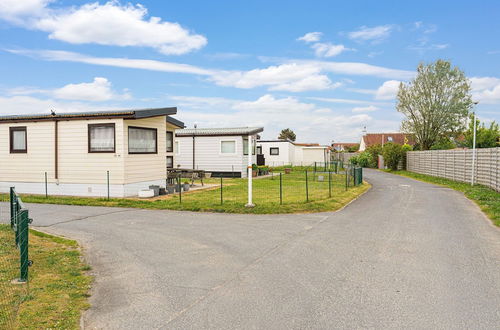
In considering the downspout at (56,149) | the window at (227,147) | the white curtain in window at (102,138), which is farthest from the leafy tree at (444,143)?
the downspout at (56,149)

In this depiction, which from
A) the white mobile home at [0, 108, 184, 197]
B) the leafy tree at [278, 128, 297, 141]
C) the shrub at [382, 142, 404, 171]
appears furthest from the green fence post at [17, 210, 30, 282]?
the leafy tree at [278, 128, 297, 141]

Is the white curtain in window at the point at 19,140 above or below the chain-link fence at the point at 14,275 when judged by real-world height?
above

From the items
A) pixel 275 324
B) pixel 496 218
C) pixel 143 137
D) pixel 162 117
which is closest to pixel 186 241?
pixel 275 324

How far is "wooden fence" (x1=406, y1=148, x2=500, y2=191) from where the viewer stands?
1965 cm

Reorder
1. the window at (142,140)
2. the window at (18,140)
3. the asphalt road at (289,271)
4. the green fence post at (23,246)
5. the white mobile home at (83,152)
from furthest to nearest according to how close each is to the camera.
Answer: the window at (18,140)
the window at (142,140)
the white mobile home at (83,152)
the green fence post at (23,246)
the asphalt road at (289,271)

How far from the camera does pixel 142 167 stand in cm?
1772

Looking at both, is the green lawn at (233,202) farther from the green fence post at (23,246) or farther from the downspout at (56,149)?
the green fence post at (23,246)

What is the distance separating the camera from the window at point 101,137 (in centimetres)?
1656

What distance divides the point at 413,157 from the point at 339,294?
35.7 m

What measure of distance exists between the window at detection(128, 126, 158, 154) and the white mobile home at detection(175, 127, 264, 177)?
10359 mm

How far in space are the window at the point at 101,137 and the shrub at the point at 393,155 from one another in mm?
32189

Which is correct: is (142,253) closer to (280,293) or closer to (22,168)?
→ (280,293)

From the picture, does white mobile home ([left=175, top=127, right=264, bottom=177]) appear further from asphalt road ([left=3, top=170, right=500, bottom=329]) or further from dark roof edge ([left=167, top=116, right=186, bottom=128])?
asphalt road ([left=3, top=170, right=500, bottom=329])

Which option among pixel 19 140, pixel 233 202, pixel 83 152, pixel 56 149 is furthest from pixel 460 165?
pixel 19 140
